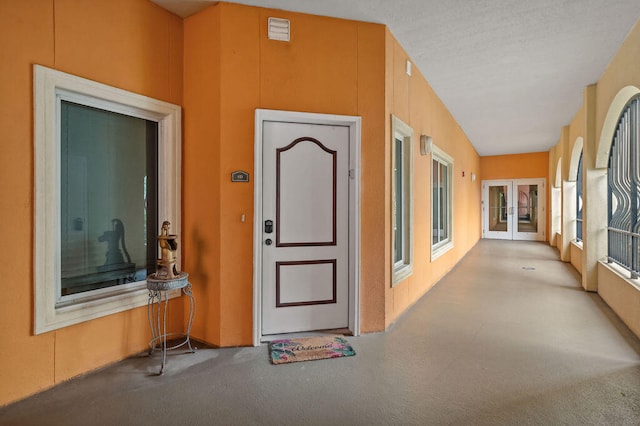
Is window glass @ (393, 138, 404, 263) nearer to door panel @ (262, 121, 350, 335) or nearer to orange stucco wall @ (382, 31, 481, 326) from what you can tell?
orange stucco wall @ (382, 31, 481, 326)

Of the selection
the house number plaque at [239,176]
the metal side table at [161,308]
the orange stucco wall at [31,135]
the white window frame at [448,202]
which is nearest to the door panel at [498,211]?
the white window frame at [448,202]

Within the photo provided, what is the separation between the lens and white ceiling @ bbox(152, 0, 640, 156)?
3021mm

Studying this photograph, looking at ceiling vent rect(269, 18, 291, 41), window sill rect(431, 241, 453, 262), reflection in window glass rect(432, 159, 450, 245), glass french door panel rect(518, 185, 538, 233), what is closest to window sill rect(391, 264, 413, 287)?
window sill rect(431, 241, 453, 262)

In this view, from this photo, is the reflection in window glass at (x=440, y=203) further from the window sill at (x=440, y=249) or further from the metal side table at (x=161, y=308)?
the metal side table at (x=161, y=308)

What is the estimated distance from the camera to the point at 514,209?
11586 millimetres

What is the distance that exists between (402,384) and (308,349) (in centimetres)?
85

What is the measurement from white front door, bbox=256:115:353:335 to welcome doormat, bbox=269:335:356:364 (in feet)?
0.53

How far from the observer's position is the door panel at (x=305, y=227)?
10.4 ft

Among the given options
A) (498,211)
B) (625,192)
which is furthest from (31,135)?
(498,211)

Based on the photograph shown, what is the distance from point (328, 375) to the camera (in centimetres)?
254

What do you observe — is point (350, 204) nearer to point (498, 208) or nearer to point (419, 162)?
point (419, 162)

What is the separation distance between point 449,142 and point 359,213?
420cm

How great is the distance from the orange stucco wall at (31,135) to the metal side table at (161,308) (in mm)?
106

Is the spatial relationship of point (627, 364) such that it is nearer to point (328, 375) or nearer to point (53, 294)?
point (328, 375)
